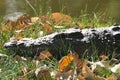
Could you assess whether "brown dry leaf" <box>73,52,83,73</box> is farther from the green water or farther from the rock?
the green water

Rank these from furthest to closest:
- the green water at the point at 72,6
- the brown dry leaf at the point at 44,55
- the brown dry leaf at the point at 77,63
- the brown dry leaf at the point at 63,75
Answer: the green water at the point at 72,6 < the brown dry leaf at the point at 44,55 < the brown dry leaf at the point at 77,63 < the brown dry leaf at the point at 63,75

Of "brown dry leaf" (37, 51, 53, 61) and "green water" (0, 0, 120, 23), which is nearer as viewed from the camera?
"brown dry leaf" (37, 51, 53, 61)

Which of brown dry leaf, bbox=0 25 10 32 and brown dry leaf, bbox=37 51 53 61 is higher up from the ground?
brown dry leaf, bbox=37 51 53 61

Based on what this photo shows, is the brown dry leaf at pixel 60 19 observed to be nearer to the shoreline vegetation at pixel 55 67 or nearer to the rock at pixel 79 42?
the shoreline vegetation at pixel 55 67

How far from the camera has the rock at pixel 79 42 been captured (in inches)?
137

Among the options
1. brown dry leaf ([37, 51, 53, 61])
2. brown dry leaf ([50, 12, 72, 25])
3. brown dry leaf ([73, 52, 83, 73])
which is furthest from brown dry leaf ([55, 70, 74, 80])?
brown dry leaf ([50, 12, 72, 25])

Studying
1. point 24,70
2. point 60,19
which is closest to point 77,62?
point 24,70

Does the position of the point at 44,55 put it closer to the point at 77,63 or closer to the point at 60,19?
the point at 77,63

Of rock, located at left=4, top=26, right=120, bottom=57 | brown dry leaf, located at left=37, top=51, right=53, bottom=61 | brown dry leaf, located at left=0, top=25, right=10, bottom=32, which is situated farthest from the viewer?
brown dry leaf, located at left=0, top=25, right=10, bottom=32

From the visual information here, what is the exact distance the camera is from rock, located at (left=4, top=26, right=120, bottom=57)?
3.49 meters

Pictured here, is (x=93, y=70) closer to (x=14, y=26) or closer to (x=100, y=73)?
(x=100, y=73)

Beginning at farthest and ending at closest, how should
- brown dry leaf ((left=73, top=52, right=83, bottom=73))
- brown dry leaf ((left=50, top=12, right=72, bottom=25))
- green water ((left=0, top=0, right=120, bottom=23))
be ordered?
green water ((left=0, top=0, right=120, bottom=23)), brown dry leaf ((left=50, top=12, right=72, bottom=25)), brown dry leaf ((left=73, top=52, right=83, bottom=73))

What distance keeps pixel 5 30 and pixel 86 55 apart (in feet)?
3.70

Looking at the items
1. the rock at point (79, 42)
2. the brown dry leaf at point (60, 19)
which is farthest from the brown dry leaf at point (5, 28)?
the rock at point (79, 42)
